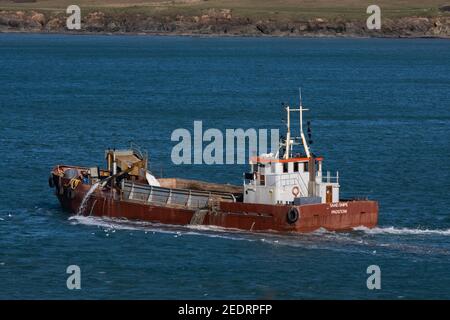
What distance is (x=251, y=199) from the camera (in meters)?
66.2

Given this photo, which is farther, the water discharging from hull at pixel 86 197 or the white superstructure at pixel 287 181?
the water discharging from hull at pixel 86 197

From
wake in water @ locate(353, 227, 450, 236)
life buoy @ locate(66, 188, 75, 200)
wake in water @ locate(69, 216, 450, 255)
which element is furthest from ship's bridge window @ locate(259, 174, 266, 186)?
life buoy @ locate(66, 188, 75, 200)

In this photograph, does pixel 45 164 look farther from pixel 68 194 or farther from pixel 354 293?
pixel 354 293

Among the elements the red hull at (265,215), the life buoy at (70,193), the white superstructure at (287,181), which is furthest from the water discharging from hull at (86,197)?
the white superstructure at (287,181)

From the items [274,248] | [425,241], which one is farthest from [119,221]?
[425,241]

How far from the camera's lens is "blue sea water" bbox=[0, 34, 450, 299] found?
56.8 metres

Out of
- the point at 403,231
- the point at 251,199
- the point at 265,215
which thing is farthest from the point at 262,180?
the point at 403,231

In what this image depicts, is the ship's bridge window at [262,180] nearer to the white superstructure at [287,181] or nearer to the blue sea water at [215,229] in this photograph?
the white superstructure at [287,181]

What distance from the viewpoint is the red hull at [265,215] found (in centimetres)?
6369

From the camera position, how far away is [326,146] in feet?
329

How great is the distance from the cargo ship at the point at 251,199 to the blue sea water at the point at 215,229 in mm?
727

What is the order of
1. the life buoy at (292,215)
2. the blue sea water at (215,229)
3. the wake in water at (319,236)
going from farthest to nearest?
the life buoy at (292,215) < the wake in water at (319,236) < the blue sea water at (215,229)

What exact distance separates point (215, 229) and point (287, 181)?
4.36 metres

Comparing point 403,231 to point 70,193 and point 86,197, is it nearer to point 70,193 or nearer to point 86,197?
point 86,197
